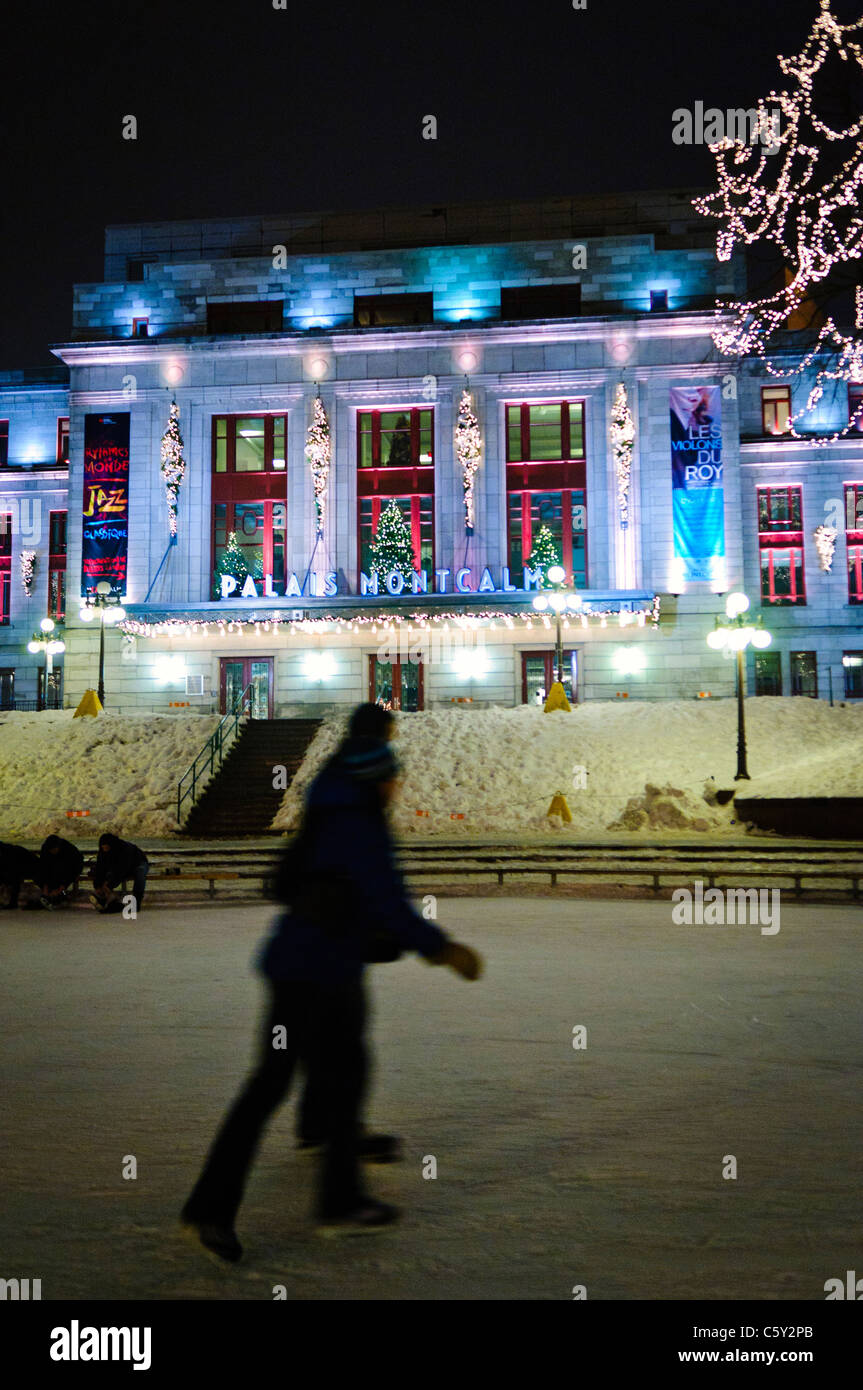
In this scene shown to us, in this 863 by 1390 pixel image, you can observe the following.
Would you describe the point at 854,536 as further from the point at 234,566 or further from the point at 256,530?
the point at 234,566

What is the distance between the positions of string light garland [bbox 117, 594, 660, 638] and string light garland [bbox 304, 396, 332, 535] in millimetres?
4517

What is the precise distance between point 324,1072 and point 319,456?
40726 millimetres

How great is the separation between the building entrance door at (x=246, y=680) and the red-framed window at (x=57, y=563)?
12.8m

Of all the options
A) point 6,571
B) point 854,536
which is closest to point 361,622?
point 854,536

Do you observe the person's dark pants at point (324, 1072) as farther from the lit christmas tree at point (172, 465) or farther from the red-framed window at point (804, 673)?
the red-framed window at point (804, 673)

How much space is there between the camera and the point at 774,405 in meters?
50.2

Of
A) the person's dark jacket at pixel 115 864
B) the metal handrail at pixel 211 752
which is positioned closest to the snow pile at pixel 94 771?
the metal handrail at pixel 211 752

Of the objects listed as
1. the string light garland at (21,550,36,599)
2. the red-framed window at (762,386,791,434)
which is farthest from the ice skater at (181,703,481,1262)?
the string light garland at (21,550,36,599)

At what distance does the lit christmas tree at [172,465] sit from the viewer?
44344 mm

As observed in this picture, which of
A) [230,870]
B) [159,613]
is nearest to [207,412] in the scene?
[159,613]
